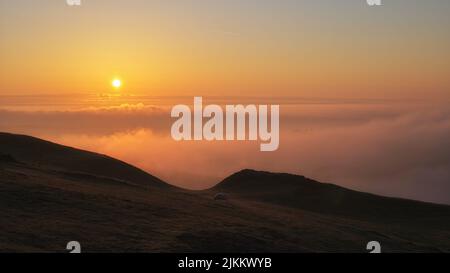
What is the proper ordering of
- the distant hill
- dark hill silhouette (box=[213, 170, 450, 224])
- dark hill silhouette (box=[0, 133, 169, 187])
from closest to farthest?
the distant hill, dark hill silhouette (box=[213, 170, 450, 224]), dark hill silhouette (box=[0, 133, 169, 187])

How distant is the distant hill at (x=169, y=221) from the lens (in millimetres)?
20344

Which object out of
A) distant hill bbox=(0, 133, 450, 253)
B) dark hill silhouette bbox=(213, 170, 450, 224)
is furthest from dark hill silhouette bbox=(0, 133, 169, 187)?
dark hill silhouette bbox=(213, 170, 450, 224)

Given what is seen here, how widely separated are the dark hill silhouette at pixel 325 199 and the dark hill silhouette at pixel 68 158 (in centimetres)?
644

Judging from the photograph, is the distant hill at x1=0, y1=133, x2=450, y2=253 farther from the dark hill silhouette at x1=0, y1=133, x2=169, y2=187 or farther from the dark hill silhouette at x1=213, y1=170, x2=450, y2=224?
the dark hill silhouette at x1=0, y1=133, x2=169, y2=187

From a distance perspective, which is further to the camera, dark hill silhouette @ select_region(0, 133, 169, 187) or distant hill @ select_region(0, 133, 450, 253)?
dark hill silhouette @ select_region(0, 133, 169, 187)

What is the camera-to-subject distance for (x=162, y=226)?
23.0 meters

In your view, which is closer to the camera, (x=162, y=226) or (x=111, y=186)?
(x=162, y=226)

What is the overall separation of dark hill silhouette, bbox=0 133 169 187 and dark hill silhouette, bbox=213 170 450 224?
6443mm

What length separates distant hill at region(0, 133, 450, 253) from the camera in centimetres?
2034

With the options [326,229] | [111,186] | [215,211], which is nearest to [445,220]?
[326,229]
